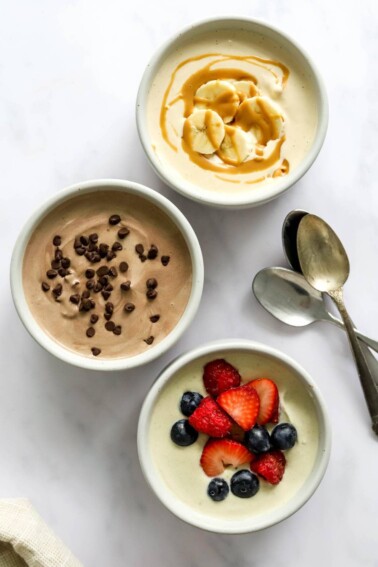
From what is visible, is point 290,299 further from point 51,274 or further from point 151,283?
point 51,274

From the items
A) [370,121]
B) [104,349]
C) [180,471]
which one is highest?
[370,121]

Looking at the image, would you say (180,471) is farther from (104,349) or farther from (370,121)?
(370,121)

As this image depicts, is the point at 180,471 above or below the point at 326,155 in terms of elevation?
below

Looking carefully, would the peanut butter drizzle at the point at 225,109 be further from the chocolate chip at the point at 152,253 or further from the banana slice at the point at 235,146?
the chocolate chip at the point at 152,253

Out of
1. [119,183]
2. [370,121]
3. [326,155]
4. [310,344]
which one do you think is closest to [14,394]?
[119,183]

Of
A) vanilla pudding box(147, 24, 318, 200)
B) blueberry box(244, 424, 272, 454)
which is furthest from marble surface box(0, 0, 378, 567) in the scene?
blueberry box(244, 424, 272, 454)

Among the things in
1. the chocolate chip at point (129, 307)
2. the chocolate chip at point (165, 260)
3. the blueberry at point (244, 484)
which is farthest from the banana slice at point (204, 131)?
the blueberry at point (244, 484)

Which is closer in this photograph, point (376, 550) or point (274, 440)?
point (274, 440)

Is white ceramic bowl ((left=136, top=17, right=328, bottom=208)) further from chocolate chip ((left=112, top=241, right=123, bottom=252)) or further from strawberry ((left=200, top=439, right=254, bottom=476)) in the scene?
strawberry ((left=200, top=439, right=254, bottom=476))
